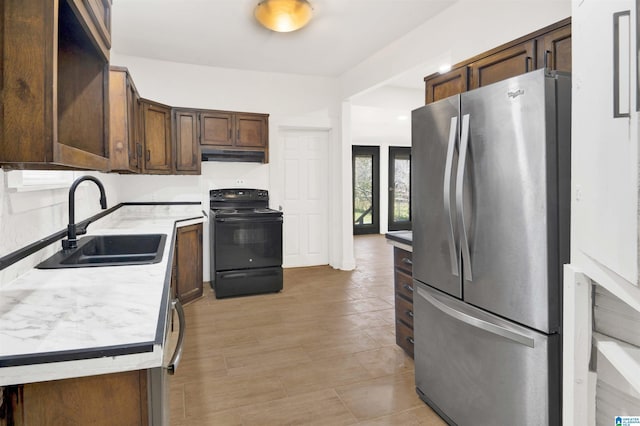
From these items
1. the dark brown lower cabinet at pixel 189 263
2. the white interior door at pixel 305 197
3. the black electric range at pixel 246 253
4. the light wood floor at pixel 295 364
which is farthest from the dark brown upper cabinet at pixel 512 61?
the white interior door at pixel 305 197

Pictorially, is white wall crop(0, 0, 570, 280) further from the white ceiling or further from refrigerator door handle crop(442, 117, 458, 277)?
refrigerator door handle crop(442, 117, 458, 277)

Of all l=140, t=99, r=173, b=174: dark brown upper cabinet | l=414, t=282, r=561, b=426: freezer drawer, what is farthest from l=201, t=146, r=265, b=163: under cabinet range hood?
l=414, t=282, r=561, b=426: freezer drawer

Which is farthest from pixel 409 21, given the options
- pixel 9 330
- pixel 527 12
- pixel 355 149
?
pixel 355 149

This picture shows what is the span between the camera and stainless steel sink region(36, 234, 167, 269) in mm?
1706

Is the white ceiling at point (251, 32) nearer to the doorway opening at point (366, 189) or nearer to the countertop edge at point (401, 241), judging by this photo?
the countertop edge at point (401, 241)

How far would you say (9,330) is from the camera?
3.10ft

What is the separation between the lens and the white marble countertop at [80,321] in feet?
2.68

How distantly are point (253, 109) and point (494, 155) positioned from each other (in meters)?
4.10

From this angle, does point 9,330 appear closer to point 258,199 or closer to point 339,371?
point 339,371

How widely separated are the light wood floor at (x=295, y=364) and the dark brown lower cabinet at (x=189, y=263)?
5.9 inches

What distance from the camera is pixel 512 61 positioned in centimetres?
212

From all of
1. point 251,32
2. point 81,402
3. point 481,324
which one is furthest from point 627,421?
point 251,32

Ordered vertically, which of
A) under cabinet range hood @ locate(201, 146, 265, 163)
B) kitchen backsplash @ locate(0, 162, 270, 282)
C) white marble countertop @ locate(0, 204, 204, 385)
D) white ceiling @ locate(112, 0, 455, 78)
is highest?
white ceiling @ locate(112, 0, 455, 78)

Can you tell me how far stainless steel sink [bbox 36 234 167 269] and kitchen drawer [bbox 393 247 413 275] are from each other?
1.58 m
